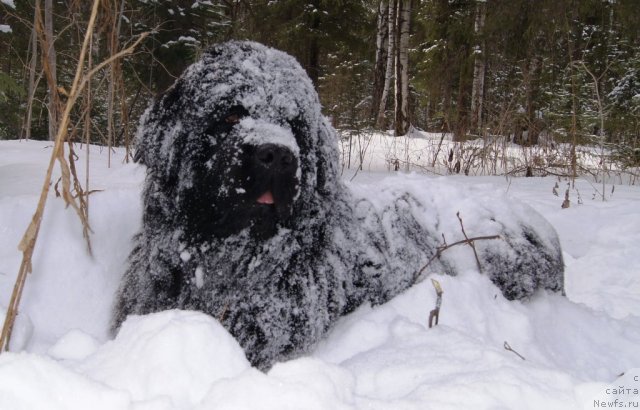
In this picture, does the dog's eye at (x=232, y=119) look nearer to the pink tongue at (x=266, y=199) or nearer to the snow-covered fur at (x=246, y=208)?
the snow-covered fur at (x=246, y=208)

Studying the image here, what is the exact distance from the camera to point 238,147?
1932 mm

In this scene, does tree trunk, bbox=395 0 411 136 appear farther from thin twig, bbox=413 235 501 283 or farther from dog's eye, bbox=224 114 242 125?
dog's eye, bbox=224 114 242 125

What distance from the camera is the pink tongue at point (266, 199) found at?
6.34 feet

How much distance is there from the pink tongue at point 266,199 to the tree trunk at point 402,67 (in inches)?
435

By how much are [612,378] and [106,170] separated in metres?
4.17

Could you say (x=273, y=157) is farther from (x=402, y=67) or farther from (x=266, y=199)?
(x=402, y=67)

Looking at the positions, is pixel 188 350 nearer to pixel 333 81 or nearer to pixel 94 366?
pixel 94 366

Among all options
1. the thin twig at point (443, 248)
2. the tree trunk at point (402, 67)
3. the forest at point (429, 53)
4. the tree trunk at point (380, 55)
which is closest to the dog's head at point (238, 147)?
the thin twig at point (443, 248)

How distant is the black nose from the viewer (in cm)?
184

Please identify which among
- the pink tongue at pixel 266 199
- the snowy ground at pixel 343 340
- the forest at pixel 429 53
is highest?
the forest at pixel 429 53

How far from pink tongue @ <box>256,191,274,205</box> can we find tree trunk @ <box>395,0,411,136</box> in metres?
11.0

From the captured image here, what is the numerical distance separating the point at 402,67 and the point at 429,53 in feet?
4.17

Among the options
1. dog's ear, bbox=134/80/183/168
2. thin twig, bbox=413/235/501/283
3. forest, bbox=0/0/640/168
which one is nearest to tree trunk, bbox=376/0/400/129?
forest, bbox=0/0/640/168

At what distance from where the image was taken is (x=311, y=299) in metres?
2.20
